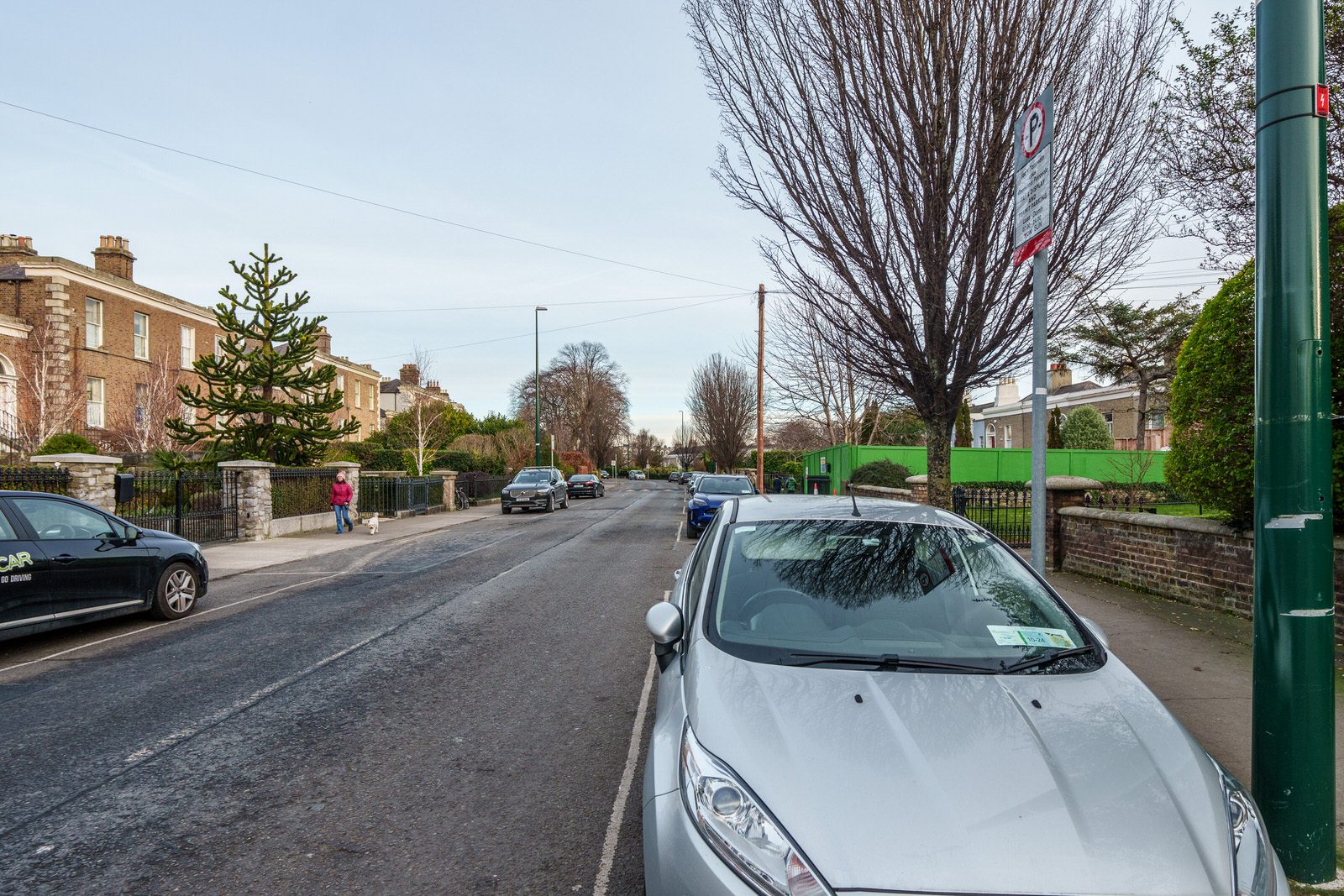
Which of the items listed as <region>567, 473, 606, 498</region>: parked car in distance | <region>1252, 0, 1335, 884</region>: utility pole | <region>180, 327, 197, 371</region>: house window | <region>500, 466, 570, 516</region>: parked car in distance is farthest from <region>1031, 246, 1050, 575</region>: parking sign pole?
<region>567, 473, 606, 498</region>: parked car in distance

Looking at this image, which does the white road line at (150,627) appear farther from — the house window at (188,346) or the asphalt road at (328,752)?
the house window at (188,346)

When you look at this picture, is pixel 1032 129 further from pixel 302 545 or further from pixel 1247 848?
pixel 302 545

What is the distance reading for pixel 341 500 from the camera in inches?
812

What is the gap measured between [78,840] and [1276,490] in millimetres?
5319

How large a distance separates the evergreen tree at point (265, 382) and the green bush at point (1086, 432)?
3294cm

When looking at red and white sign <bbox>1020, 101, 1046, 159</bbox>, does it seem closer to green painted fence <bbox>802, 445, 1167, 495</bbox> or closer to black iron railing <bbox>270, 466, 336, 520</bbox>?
black iron railing <bbox>270, 466, 336, 520</bbox>

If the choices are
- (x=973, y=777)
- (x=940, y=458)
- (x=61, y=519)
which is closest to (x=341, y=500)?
(x=61, y=519)

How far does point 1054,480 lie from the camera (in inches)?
431

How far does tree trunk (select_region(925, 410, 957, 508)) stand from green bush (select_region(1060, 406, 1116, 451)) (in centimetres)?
3207

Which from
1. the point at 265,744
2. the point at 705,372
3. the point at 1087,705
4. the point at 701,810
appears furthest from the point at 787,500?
the point at 705,372

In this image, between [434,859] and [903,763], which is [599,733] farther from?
[903,763]

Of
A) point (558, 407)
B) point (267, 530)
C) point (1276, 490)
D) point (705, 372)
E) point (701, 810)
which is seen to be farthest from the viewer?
point (558, 407)

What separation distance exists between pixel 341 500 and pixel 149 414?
36.4 feet

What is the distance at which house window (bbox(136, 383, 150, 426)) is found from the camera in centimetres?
2714
